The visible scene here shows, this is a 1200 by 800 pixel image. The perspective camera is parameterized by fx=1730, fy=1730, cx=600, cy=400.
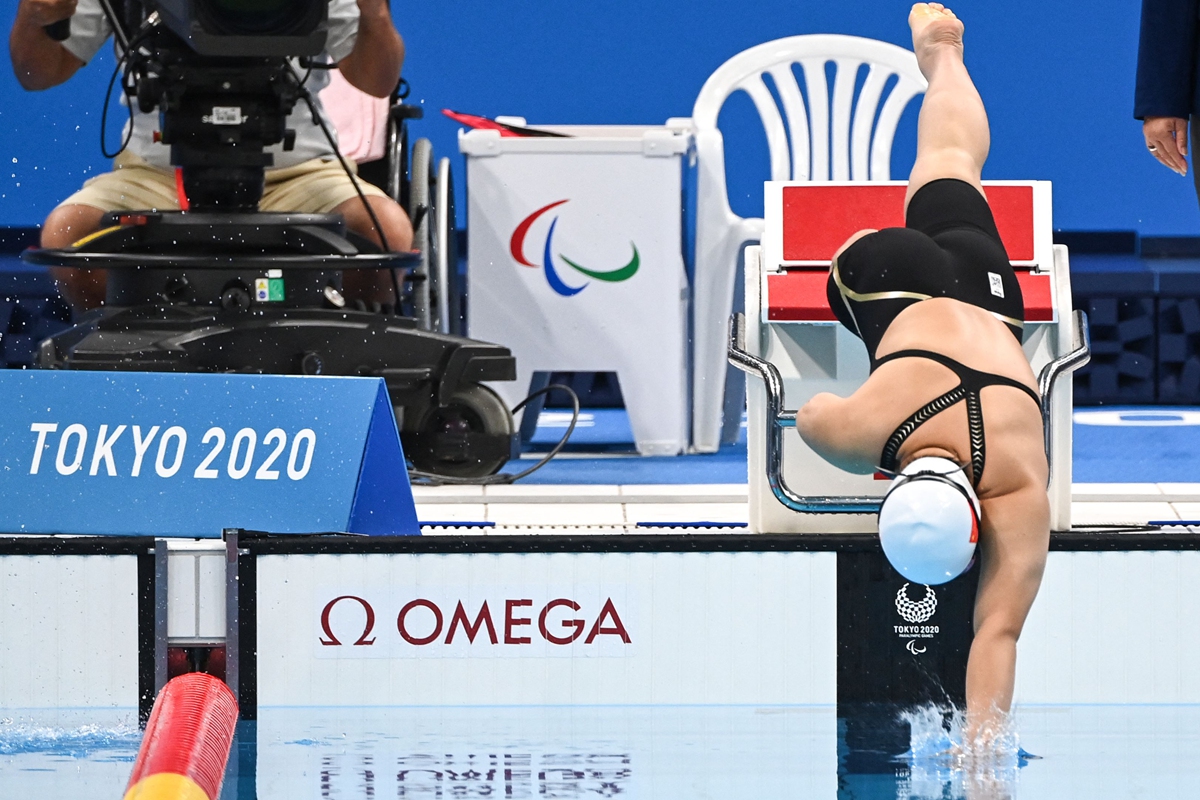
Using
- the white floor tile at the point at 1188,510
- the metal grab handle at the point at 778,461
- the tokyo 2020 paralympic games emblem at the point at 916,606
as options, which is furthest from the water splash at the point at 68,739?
the white floor tile at the point at 1188,510

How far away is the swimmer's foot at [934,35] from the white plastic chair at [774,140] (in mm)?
1319

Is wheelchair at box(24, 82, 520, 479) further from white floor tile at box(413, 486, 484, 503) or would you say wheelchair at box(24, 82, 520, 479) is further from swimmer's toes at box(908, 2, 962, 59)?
swimmer's toes at box(908, 2, 962, 59)

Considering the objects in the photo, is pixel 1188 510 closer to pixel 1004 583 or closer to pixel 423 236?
pixel 1004 583

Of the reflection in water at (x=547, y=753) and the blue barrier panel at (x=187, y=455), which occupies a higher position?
the blue barrier panel at (x=187, y=455)

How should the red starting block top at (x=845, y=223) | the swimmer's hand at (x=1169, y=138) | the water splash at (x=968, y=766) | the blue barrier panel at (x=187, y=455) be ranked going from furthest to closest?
the red starting block top at (x=845, y=223), the swimmer's hand at (x=1169, y=138), the blue barrier panel at (x=187, y=455), the water splash at (x=968, y=766)

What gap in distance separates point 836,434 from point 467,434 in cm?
147

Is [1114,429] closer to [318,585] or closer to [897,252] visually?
[897,252]

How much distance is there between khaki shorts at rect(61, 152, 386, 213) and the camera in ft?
12.3

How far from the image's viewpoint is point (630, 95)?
6176 millimetres

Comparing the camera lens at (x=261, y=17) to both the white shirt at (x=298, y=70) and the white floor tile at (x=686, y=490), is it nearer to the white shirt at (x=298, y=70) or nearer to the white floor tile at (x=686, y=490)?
the white shirt at (x=298, y=70)

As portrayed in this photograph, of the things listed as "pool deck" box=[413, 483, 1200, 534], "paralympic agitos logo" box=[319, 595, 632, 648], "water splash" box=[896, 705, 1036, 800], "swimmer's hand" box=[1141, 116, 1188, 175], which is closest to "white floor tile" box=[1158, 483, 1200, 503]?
"pool deck" box=[413, 483, 1200, 534]

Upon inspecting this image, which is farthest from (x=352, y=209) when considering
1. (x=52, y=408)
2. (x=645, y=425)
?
(x=52, y=408)

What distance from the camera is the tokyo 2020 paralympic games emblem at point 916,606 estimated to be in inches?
102

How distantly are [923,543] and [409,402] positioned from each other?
1702 mm
